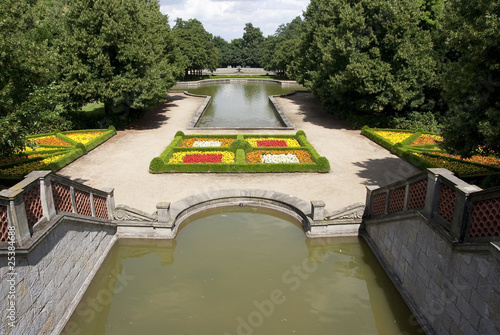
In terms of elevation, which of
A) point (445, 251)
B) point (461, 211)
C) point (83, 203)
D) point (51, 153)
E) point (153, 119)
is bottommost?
point (51, 153)

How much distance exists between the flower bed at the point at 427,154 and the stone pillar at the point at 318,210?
5.13m

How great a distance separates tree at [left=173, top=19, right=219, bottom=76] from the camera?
188ft

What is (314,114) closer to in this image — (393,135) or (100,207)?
(393,135)

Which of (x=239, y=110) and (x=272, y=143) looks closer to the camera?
(x=272, y=143)

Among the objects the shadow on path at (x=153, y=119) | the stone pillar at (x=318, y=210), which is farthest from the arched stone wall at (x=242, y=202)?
the shadow on path at (x=153, y=119)

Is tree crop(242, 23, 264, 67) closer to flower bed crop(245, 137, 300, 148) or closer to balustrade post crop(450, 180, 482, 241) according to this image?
flower bed crop(245, 137, 300, 148)

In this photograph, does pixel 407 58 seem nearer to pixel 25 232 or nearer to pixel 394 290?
pixel 394 290

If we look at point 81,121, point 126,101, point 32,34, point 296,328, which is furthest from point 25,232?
point 32,34

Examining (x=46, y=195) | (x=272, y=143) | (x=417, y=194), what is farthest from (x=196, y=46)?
(x=417, y=194)

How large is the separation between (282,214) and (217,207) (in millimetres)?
2638

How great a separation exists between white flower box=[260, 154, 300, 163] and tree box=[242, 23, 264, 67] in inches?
3825

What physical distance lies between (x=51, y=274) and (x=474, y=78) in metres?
12.9

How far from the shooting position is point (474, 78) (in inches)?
429

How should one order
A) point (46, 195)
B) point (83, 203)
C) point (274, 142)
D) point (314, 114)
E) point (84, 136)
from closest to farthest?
point (46, 195), point (83, 203), point (274, 142), point (84, 136), point (314, 114)
